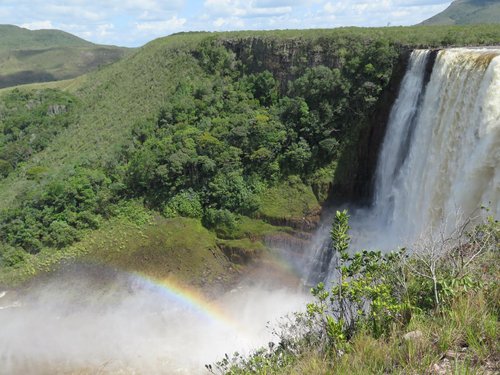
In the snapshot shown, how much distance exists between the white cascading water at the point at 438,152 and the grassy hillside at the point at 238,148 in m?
4.07

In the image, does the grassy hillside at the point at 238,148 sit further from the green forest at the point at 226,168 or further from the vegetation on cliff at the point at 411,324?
the vegetation on cliff at the point at 411,324

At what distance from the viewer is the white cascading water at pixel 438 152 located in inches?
618

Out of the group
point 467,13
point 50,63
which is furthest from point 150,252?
point 50,63

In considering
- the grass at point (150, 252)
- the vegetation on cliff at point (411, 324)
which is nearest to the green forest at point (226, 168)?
the grass at point (150, 252)

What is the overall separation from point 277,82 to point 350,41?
25.7ft

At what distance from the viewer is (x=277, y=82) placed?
124ft

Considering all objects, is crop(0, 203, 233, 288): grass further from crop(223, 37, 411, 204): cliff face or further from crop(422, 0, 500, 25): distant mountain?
crop(422, 0, 500, 25): distant mountain

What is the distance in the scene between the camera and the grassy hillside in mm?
28109

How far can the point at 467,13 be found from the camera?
12362cm

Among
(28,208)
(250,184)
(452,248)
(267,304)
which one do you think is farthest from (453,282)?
(28,208)

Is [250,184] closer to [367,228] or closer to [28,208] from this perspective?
Answer: [367,228]

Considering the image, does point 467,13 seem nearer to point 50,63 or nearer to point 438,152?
point 438,152

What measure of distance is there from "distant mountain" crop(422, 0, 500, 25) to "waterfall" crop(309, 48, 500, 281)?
95041mm

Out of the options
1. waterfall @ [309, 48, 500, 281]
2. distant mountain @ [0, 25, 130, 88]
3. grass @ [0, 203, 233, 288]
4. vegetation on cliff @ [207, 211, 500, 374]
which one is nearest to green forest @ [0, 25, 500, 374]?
grass @ [0, 203, 233, 288]
